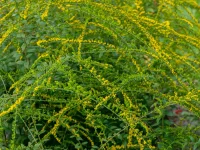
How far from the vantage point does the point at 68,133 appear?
2.43m

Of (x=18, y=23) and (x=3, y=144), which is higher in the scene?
(x=18, y=23)

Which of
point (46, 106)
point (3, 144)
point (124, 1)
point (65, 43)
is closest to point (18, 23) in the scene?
point (65, 43)

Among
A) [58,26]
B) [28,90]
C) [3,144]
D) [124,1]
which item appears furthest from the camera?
[124,1]

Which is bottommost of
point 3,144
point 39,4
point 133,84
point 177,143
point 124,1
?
point 177,143

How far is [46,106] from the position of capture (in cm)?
238

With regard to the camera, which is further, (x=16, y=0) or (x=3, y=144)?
(x=16, y=0)

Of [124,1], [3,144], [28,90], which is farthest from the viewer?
[124,1]

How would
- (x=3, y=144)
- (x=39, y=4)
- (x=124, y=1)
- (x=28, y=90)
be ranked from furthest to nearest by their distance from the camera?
(x=124, y=1) → (x=39, y=4) → (x=3, y=144) → (x=28, y=90)

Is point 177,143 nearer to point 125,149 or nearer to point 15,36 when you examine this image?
point 125,149

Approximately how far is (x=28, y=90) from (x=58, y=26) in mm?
666

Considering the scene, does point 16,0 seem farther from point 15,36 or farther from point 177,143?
point 177,143

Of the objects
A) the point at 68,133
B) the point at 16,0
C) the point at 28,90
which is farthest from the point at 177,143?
the point at 16,0

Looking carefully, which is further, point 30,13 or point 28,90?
point 30,13

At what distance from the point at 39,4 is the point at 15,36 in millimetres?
243
